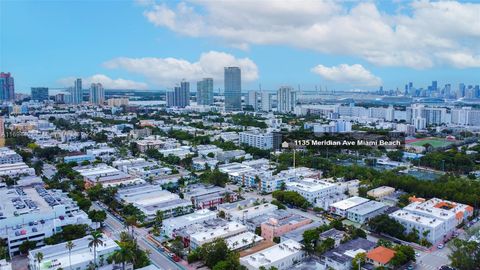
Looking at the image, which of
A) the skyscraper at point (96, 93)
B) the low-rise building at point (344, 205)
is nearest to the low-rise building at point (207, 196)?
the low-rise building at point (344, 205)

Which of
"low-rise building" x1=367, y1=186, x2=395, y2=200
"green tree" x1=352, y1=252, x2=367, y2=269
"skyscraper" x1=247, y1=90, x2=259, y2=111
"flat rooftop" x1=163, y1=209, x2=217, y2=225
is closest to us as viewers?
"green tree" x1=352, y1=252, x2=367, y2=269

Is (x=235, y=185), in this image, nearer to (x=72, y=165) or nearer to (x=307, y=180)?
(x=307, y=180)

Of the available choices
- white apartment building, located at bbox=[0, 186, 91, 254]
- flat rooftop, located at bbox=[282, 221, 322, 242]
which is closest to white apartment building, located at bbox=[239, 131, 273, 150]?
flat rooftop, located at bbox=[282, 221, 322, 242]

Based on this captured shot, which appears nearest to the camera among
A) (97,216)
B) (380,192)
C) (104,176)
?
(97,216)

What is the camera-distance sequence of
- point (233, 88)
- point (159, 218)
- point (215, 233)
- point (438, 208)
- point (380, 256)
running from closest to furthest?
point (380, 256), point (215, 233), point (159, 218), point (438, 208), point (233, 88)

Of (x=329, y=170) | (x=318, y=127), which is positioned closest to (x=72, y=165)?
(x=329, y=170)

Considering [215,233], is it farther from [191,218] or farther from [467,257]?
[467,257]

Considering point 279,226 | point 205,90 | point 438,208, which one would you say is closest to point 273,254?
point 279,226

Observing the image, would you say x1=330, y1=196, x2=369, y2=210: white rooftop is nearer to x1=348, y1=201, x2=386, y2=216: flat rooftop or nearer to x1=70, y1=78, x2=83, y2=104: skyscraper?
x1=348, y1=201, x2=386, y2=216: flat rooftop
